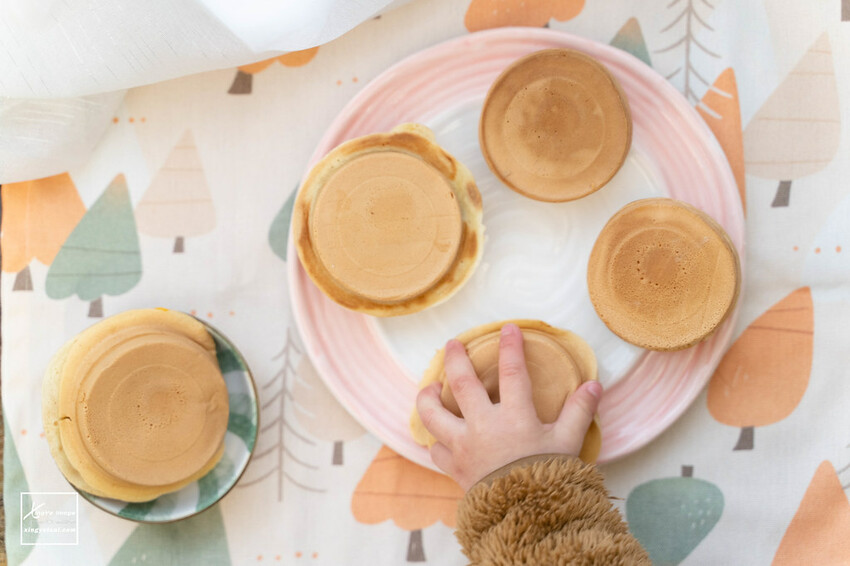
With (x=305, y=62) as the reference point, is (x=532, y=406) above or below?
below

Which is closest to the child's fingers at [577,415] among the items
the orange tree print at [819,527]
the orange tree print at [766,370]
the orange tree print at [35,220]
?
the orange tree print at [766,370]

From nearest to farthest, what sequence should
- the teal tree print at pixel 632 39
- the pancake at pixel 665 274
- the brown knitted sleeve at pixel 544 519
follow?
the brown knitted sleeve at pixel 544 519
the pancake at pixel 665 274
the teal tree print at pixel 632 39

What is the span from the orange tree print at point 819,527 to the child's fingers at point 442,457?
49 centimetres

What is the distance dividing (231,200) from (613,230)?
1.84 ft

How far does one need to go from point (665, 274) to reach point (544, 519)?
14.0 inches

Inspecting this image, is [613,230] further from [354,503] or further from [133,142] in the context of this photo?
[133,142]

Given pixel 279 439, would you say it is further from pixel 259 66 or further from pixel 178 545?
pixel 259 66

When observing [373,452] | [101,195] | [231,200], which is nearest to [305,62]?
[231,200]

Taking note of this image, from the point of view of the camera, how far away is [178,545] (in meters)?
0.97

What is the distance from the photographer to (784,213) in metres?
0.94

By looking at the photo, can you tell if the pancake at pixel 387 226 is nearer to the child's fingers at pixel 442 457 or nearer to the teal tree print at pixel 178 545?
the child's fingers at pixel 442 457

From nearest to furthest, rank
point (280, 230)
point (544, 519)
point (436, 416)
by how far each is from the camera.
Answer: point (544, 519), point (436, 416), point (280, 230)

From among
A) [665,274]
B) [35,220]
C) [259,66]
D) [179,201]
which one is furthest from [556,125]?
[35,220]

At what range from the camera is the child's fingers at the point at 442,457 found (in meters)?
0.88
